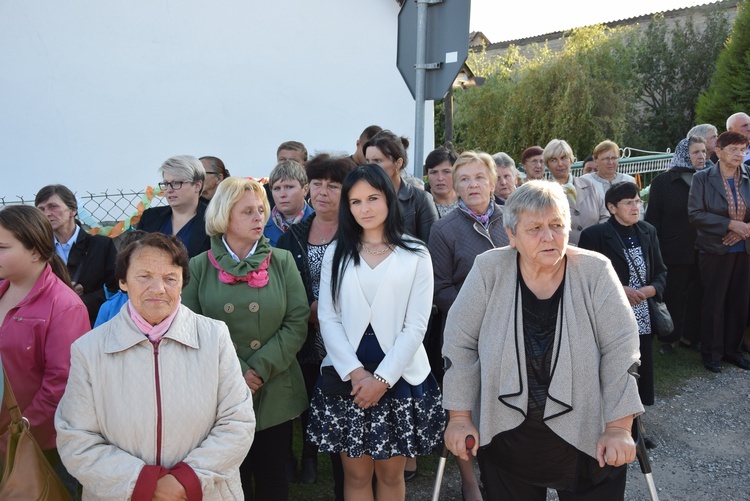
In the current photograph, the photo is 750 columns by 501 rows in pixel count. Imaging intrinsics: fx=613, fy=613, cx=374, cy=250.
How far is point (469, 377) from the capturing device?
2.71 meters

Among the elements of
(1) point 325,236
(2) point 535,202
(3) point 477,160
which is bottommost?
(1) point 325,236

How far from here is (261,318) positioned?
10.8 ft

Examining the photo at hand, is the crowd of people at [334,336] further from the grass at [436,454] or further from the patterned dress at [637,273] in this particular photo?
the grass at [436,454]

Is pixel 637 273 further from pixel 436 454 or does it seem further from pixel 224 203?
pixel 224 203

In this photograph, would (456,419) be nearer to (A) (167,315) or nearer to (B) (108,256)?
(A) (167,315)

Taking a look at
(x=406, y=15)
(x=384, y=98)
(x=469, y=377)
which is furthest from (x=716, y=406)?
(x=384, y=98)

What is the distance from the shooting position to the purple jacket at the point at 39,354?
9.14ft

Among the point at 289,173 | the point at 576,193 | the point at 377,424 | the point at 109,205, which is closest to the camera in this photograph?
the point at 377,424

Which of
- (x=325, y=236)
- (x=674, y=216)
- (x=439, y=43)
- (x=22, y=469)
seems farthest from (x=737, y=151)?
(x=22, y=469)

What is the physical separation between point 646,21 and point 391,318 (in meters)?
27.2

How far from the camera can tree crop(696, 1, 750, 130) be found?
14.6 metres

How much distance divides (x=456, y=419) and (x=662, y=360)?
4.65 metres

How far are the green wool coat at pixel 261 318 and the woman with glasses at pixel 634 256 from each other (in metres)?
2.57

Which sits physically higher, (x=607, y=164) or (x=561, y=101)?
(x=561, y=101)
